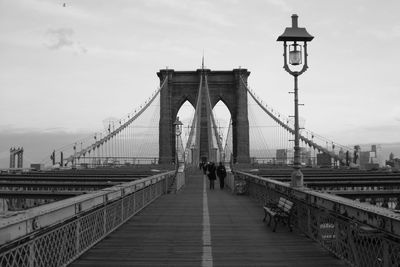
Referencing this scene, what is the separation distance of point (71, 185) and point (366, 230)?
7929 millimetres

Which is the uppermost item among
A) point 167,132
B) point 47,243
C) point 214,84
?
point 214,84

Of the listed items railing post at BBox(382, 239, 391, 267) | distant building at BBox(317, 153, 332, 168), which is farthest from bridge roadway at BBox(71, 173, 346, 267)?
distant building at BBox(317, 153, 332, 168)

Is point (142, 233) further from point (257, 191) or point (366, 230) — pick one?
point (257, 191)

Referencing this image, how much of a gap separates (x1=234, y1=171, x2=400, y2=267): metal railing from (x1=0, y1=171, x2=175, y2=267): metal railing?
10.5 ft

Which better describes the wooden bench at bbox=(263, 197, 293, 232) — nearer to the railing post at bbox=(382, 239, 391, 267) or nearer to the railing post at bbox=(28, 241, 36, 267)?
the railing post at bbox=(382, 239, 391, 267)

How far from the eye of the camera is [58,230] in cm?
535

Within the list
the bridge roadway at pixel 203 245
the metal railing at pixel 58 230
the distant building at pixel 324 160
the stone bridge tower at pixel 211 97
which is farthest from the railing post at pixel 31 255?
the stone bridge tower at pixel 211 97

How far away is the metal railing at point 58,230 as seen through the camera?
397 centimetres

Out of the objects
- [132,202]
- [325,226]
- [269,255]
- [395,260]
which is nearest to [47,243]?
[269,255]

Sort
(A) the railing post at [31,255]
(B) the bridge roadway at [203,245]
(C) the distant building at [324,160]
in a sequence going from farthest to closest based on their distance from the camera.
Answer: (C) the distant building at [324,160] < (B) the bridge roadway at [203,245] < (A) the railing post at [31,255]

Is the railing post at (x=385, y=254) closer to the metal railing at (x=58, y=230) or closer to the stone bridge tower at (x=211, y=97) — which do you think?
the metal railing at (x=58, y=230)

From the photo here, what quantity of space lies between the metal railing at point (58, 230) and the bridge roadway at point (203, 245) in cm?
21

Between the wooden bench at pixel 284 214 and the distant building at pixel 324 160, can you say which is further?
the distant building at pixel 324 160

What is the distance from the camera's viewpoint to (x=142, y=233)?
845 cm
